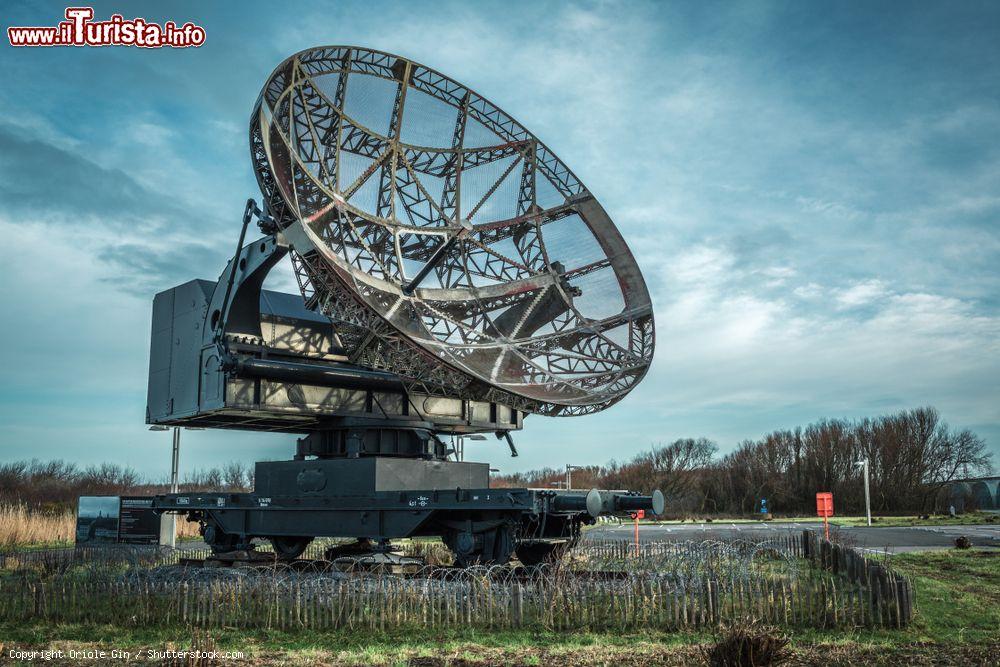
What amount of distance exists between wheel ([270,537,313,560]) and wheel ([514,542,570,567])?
195 inches

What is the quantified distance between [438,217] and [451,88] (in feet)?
10.8

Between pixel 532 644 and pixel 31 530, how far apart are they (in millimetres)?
26413

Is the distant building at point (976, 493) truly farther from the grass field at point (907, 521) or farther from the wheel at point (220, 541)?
the wheel at point (220, 541)

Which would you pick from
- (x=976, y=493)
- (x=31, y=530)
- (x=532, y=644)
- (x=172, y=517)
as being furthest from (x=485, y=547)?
(x=976, y=493)

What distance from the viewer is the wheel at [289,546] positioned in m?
19.7

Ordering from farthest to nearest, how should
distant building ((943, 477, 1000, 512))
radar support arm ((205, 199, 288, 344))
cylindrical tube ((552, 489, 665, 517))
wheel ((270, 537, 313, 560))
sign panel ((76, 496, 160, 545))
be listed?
distant building ((943, 477, 1000, 512)) → sign panel ((76, 496, 160, 545)) → wheel ((270, 537, 313, 560)) → radar support arm ((205, 199, 288, 344)) → cylindrical tube ((552, 489, 665, 517))

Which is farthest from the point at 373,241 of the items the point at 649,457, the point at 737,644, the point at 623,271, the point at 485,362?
the point at 649,457

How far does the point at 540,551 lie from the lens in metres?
18.6

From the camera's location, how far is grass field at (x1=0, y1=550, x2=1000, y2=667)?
410 inches

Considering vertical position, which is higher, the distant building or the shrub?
the shrub

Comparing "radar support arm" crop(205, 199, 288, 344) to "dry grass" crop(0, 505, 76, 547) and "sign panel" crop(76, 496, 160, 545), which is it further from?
"dry grass" crop(0, 505, 76, 547)

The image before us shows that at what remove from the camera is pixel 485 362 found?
19.8m

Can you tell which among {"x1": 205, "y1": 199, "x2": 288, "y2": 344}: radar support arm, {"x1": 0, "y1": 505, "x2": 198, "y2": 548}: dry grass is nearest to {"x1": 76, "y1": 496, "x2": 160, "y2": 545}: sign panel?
{"x1": 0, "y1": 505, "x2": 198, "y2": 548}: dry grass

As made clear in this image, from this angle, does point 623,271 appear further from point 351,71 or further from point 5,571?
point 5,571
